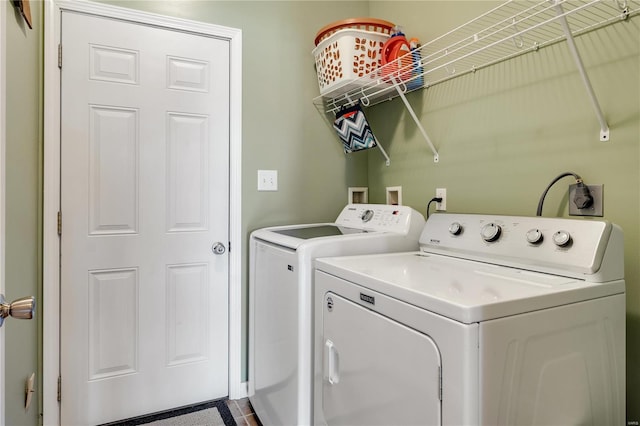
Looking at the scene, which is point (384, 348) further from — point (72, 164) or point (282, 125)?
point (72, 164)

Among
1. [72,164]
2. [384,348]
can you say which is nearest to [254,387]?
[384,348]

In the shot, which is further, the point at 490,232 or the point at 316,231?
the point at 316,231

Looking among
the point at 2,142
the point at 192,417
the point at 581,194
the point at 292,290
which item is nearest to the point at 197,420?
the point at 192,417

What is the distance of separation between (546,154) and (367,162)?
3.90ft

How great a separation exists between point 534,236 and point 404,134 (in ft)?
3.52

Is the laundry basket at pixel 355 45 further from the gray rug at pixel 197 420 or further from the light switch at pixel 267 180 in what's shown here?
the gray rug at pixel 197 420

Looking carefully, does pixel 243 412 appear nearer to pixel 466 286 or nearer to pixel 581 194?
pixel 466 286

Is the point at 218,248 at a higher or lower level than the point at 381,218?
lower

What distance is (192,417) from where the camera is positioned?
1.90 m

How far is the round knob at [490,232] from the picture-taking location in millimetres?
1253

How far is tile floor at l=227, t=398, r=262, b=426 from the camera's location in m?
1.87

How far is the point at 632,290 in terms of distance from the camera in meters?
1.14

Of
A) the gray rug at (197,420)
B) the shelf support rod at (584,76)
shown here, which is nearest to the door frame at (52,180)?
the gray rug at (197,420)

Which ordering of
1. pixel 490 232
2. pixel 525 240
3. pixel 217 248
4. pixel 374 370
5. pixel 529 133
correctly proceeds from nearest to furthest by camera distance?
pixel 374 370 → pixel 525 240 → pixel 490 232 → pixel 529 133 → pixel 217 248
